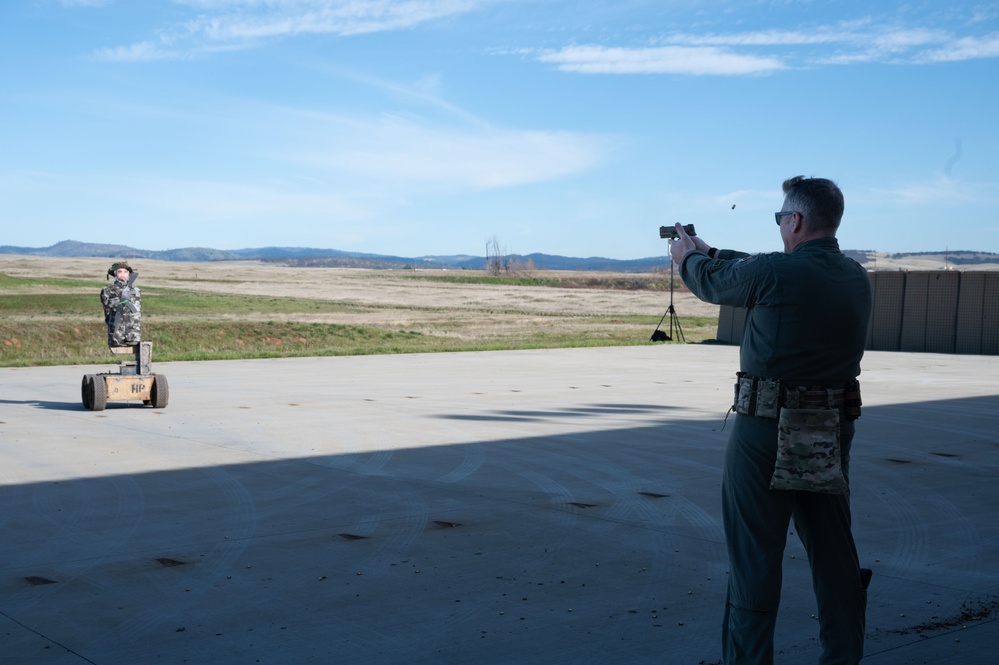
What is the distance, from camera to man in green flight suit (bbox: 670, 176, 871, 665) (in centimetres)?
410

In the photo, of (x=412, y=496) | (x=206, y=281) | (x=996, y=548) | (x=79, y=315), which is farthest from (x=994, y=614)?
(x=206, y=281)

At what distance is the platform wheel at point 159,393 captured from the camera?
1449 cm

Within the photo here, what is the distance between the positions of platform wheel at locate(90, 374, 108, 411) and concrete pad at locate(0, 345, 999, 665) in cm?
21

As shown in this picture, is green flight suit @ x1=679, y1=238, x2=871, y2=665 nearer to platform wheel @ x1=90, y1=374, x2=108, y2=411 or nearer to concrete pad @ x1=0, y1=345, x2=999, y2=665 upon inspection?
concrete pad @ x1=0, y1=345, x2=999, y2=665

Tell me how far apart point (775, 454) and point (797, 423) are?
152 millimetres

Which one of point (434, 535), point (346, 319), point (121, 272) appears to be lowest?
point (346, 319)

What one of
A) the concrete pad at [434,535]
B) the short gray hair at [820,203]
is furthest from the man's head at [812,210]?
the concrete pad at [434,535]

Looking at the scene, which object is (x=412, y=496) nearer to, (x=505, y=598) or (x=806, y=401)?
(x=505, y=598)

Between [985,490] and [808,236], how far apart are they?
5.60 meters

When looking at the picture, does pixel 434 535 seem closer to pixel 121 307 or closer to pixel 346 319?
pixel 121 307

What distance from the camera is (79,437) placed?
38.9 ft

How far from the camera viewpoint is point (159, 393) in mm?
14500

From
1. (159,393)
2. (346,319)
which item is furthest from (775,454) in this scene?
(346,319)

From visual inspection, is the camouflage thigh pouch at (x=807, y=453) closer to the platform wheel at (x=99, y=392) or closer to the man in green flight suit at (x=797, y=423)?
the man in green flight suit at (x=797, y=423)
